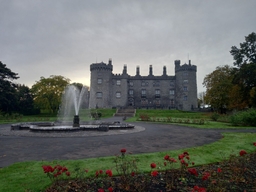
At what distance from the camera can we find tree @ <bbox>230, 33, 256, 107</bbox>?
32.9 m

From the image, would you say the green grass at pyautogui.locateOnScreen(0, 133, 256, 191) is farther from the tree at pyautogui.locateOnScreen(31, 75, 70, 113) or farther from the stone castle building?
the stone castle building

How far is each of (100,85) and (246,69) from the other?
148ft

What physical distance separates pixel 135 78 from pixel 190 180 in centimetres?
6852

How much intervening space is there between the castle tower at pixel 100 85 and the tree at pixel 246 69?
40491mm

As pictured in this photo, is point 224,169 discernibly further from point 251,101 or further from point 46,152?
point 251,101

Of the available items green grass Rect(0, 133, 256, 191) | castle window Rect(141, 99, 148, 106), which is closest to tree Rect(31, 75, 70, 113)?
castle window Rect(141, 99, 148, 106)

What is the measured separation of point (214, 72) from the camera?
5278 cm

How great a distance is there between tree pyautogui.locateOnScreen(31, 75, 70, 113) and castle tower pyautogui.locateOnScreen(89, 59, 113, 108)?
44.9ft

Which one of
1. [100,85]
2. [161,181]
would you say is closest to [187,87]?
[100,85]

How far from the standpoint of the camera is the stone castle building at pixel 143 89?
66625 millimetres

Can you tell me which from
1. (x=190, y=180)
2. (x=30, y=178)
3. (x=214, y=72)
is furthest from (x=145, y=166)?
(x=214, y=72)

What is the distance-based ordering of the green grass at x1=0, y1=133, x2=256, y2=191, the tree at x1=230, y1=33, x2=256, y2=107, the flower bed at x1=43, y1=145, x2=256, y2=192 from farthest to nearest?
the tree at x1=230, y1=33, x2=256, y2=107 < the green grass at x1=0, y1=133, x2=256, y2=191 < the flower bed at x1=43, y1=145, x2=256, y2=192

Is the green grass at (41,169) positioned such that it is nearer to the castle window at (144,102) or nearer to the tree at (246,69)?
the tree at (246,69)

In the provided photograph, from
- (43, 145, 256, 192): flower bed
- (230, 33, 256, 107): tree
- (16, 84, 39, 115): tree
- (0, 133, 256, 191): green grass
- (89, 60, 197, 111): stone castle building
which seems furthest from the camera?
(89, 60, 197, 111): stone castle building
